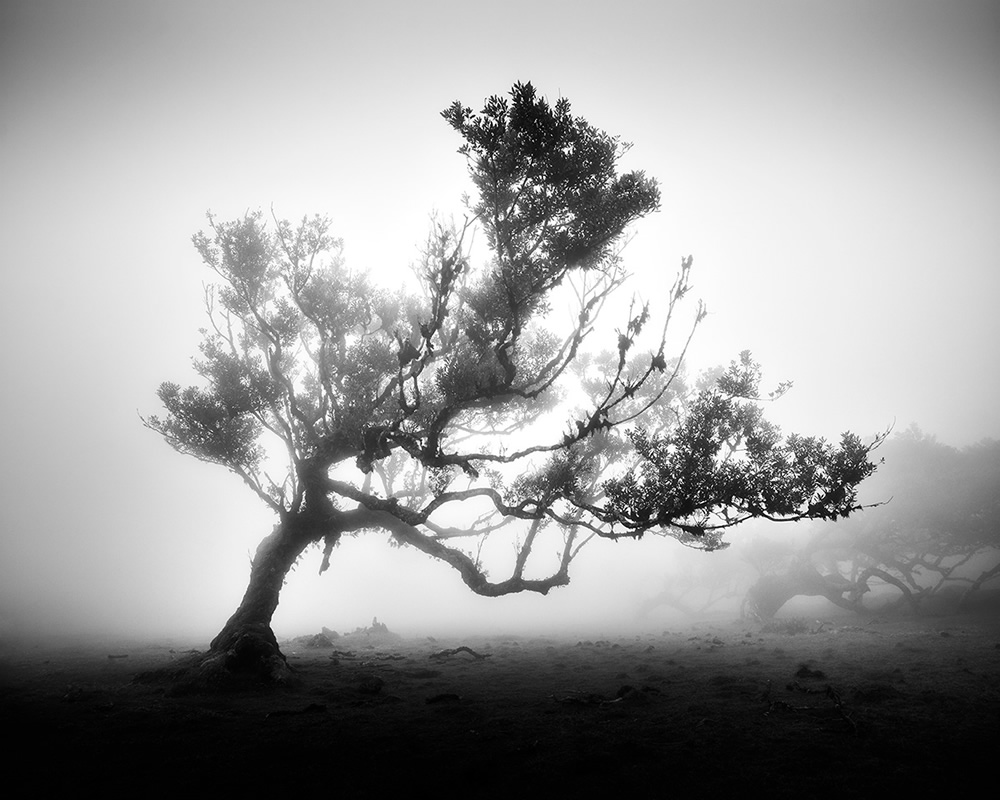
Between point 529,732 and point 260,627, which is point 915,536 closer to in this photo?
point 529,732

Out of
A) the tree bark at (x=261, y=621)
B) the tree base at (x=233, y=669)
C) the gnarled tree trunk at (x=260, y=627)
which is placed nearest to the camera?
the tree base at (x=233, y=669)

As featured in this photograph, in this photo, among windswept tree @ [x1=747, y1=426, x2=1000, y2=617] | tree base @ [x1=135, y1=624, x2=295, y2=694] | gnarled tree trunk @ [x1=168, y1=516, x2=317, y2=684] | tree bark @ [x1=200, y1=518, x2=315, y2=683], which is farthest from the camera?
windswept tree @ [x1=747, y1=426, x2=1000, y2=617]

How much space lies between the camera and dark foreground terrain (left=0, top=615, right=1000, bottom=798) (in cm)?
488

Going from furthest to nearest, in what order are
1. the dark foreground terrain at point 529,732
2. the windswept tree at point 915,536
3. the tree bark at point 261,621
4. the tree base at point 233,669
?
the windswept tree at point 915,536, the tree bark at point 261,621, the tree base at point 233,669, the dark foreground terrain at point 529,732

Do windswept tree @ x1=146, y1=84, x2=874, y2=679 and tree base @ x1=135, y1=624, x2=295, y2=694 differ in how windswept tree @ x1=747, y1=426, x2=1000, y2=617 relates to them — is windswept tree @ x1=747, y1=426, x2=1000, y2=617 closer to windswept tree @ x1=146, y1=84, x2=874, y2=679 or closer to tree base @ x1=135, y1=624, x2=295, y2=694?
windswept tree @ x1=146, y1=84, x2=874, y2=679

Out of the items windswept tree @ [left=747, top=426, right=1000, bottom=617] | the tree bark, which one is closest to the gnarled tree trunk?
the tree bark

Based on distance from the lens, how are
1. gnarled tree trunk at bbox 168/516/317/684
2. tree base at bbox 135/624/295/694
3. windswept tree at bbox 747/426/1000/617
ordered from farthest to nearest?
1. windswept tree at bbox 747/426/1000/617
2. gnarled tree trunk at bbox 168/516/317/684
3. tree base at bbox 135/624/295/694

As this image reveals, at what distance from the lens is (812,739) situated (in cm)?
610

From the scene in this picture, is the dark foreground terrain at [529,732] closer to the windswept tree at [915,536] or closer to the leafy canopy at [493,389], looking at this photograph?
the leafy canopy at [493,389]

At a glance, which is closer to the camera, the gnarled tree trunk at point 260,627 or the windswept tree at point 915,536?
the gnarled tree trunk at point 260,627

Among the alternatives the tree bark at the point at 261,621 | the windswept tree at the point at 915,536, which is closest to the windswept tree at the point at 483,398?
the tree bark at the point at 261,621

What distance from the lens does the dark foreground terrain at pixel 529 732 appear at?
4879mm

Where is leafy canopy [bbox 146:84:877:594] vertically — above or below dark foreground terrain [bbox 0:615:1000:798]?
above

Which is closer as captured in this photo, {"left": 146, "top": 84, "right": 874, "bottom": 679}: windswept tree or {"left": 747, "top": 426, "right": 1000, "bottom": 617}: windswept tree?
{"left": 146, "top": 84, "right": 874, "bottom": 679}: windswept tree
